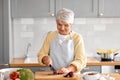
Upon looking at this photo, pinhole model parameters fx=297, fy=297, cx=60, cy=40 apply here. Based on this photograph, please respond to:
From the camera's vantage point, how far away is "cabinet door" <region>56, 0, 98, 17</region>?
417cm

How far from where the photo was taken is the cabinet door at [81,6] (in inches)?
164

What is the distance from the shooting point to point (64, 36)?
3000 millimetres

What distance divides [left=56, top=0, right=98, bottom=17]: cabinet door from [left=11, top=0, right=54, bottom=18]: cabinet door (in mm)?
129

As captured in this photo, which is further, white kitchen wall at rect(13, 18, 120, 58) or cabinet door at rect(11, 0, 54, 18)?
white kitchen wall at rect(13, 18, 120, 58)

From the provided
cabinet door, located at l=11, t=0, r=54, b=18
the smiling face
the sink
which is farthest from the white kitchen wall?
the smiling face

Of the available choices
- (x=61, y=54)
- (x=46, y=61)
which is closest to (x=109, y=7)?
(x=61, y=54)

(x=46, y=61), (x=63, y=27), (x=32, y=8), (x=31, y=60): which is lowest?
(x=31, y=60)

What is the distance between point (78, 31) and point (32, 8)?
82 centimetres

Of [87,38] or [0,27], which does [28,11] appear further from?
[87,38]

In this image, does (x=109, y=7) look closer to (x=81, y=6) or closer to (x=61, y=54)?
(x=81, y=6)

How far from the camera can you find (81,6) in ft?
13.7

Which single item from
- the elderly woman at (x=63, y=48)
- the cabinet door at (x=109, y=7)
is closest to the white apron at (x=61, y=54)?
the elderly woman at (x=63, y=48)

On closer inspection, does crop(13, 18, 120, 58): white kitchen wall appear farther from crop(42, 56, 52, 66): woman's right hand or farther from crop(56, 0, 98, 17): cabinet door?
crop(42, 56, 52, 66): woman's right hand

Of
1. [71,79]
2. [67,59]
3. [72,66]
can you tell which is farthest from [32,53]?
[71,79]
